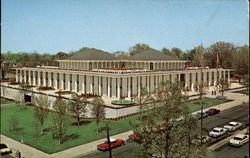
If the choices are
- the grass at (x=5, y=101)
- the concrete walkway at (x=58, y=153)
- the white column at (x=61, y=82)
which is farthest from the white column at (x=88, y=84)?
the concrete walkway at (x=58, y=153)

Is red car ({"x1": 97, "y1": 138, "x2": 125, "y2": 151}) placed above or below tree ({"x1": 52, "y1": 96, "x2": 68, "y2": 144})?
below

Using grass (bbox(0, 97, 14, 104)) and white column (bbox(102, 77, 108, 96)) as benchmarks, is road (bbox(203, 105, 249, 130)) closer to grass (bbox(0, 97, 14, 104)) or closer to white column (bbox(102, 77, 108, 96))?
white column (bbox(102, 77, 108, 96))

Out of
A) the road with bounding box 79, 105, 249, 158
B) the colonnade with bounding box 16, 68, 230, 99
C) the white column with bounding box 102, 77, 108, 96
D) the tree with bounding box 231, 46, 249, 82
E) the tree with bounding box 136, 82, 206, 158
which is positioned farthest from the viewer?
the tree with bounding box 231, 46, 249, 82

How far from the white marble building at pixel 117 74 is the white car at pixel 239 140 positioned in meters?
4.01

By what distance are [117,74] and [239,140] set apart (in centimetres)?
574

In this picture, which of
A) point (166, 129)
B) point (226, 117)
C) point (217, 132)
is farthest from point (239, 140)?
point (166, 129)

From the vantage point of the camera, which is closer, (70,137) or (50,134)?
(70,137)

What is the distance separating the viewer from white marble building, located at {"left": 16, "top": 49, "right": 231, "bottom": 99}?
12625mm

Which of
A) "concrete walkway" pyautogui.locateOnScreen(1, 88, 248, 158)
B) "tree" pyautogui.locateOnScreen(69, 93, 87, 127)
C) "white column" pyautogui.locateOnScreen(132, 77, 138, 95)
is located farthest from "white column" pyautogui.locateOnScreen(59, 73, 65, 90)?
"concrete walkway" pyautogui.locateOnScreen(1, 88, 248, 158)

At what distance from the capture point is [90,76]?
13.9 metres

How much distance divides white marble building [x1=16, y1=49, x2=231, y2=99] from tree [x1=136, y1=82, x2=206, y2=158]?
672 centimetres

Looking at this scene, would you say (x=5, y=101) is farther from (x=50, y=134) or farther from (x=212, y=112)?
(x=212, y=112)

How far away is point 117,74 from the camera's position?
40.1 ft

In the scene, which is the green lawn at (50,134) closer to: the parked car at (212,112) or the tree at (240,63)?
the parked car at (212,112)
